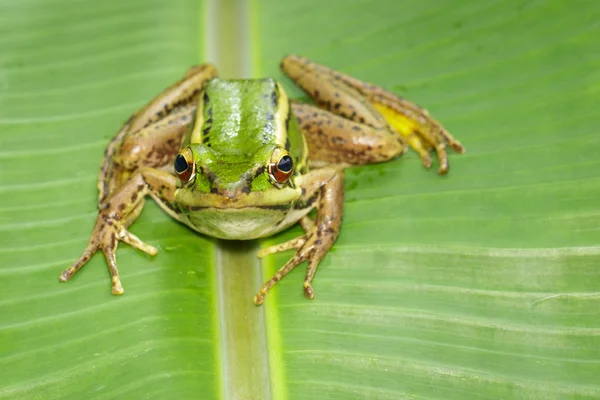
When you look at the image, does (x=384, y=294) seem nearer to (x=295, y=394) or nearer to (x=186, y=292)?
(x=295, y=394)

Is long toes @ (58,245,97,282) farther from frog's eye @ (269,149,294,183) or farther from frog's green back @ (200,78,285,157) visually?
frog's eye @ (269,149,294,183)

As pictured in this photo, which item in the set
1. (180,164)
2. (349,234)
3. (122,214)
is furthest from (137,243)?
(349,234)

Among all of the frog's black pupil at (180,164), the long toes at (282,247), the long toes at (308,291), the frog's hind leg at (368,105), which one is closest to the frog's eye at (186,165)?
the frog's black pupil at (180,164)

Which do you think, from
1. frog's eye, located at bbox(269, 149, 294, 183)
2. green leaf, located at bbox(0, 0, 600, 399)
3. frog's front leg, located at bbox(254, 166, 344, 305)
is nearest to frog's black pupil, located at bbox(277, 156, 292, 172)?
frog's eye, located at bbox(269, 149, 294, 183)

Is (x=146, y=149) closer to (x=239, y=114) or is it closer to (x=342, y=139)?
(x=239, y=114)

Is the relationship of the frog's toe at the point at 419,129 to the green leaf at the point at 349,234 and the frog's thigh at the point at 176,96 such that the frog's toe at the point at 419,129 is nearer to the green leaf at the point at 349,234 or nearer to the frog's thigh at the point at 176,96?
the green leaf at the point at 349,234

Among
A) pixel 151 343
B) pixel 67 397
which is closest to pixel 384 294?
pixel 151 343
